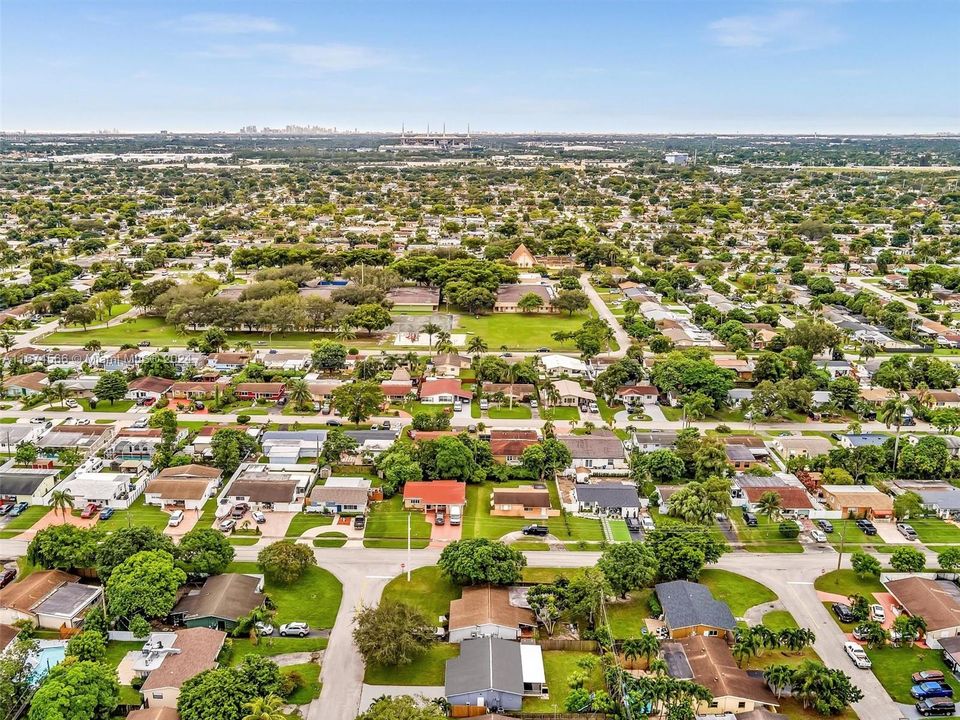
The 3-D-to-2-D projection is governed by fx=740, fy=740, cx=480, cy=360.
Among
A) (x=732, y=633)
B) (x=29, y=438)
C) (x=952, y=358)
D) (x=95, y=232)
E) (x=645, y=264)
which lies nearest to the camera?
(x=732, y=633)

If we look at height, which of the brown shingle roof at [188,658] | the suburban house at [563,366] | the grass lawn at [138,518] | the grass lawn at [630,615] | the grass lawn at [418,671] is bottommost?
the grass lawn at [630,615]

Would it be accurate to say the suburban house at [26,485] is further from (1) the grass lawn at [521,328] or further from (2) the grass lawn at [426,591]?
(1) the grass lawn at [521,328]

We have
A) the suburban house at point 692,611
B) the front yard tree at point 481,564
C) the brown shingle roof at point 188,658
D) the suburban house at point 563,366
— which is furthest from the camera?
the suburban house at point 563,366

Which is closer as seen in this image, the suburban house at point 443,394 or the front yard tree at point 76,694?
the front yard tree at point 76,694

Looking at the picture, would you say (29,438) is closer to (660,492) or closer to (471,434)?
(471,434)

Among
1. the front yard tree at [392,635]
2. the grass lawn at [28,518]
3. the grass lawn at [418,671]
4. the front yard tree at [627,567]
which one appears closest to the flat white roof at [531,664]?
the grass lawn at [418,671]

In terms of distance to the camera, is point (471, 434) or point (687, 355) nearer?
point (471, 434)

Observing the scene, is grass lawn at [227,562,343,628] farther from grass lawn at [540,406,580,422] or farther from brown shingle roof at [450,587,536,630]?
grass lawn at [540,406,580,422]

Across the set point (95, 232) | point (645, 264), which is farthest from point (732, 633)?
point (95, 232)
